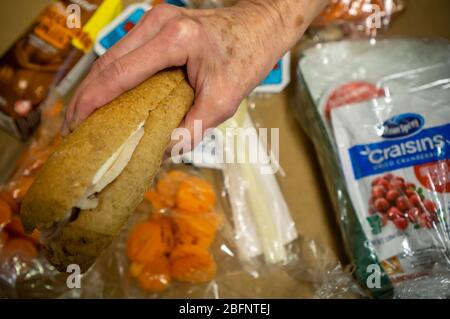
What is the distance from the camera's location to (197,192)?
1.01 m

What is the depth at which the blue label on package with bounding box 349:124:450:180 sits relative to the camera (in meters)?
0.91

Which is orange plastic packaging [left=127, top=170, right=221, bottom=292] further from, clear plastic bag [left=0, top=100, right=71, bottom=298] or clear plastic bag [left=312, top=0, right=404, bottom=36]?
clear plastic bag [left=312, top=0, right=404, bottom=36]

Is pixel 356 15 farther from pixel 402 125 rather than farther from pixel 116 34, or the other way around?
pixel 116 34

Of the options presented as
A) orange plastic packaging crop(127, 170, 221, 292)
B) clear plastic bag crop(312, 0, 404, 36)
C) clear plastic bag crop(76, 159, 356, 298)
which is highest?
clear plastic bag crop(312, 0, 404, 36)

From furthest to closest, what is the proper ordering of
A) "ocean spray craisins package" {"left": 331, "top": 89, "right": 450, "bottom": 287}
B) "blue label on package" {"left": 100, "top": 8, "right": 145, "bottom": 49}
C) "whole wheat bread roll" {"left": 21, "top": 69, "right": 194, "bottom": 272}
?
"blue label on package" {"left": 100, "top": 8, "right": 145, "bottom": 49} < "ocean spray craisins package" {"left": 331, "top": 89, "right": 450, "bottom": 287} < "whole wheat bread roll" {"left": 21, "top": 69, "right": 194, "bottom": 272}

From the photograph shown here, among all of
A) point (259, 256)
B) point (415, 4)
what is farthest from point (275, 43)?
point (415, 4)

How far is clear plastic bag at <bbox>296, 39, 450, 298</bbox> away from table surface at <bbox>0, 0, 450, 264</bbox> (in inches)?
2.6

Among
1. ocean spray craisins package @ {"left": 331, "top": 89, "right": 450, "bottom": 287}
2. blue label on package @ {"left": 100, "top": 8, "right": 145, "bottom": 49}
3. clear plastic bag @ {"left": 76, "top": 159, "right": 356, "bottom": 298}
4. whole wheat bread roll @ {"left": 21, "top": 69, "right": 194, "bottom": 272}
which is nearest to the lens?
whole wheat bread roll @ {"left": 21, "top": 69, "right": 194, "bottom": 272}

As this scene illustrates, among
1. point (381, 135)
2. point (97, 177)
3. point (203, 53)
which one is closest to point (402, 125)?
point (381, 135)

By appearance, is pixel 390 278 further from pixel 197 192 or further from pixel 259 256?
pixel 197 192

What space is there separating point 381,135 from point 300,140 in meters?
0.27

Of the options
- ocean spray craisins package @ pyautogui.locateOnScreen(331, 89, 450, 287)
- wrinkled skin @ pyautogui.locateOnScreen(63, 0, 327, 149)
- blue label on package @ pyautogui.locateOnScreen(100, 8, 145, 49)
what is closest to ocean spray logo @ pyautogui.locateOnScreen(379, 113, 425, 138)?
ocean spray craisins package @ pyautogui.locateOnScreen(331, 89, 450, 287)

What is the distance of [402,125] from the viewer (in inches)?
37.5
